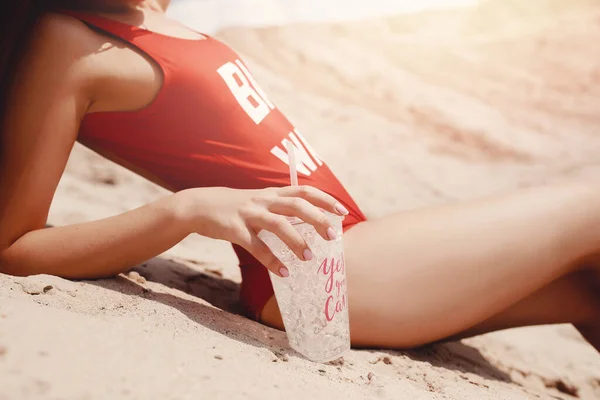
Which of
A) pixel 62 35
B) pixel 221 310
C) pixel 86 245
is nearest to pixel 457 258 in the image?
pixel 221 310

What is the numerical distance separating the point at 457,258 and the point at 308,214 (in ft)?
1.16

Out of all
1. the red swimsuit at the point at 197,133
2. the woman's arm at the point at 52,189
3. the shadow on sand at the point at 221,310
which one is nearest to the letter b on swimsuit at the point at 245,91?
the red swimsuit at the point at 197,133

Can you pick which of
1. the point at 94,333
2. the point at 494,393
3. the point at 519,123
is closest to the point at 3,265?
the point at 94,333

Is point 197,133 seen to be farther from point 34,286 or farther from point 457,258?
point 457,258

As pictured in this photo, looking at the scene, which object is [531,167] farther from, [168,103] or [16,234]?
[16,234]

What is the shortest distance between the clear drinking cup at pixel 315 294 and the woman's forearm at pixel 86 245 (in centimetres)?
19

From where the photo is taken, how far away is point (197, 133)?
36.3 inches

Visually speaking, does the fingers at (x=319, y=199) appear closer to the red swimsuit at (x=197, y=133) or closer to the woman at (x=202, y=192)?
the woman at (x=202, y=192)

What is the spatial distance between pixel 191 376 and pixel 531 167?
2789mm

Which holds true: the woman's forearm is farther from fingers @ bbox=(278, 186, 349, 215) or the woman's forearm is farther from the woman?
fingers @ bbox=(278, 186, 349, 215)

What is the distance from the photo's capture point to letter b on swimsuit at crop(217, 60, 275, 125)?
956 mm

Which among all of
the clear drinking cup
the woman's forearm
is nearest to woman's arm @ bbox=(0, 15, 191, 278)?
the woman's forearm

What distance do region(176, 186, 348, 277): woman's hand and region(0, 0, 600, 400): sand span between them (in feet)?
0.45

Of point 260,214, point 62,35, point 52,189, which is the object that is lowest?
point 52,189
